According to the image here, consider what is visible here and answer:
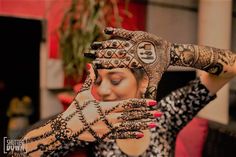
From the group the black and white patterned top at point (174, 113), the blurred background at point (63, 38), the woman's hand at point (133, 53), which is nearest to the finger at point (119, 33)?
the woman's hand at point (133, 53)

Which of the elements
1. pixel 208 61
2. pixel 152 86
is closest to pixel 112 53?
pixel 152 86

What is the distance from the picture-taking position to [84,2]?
77.2 inches

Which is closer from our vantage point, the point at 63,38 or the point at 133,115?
the point at 133,115

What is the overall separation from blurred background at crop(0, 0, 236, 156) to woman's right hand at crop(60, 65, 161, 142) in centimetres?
77

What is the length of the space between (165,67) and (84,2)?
1242 millimetres

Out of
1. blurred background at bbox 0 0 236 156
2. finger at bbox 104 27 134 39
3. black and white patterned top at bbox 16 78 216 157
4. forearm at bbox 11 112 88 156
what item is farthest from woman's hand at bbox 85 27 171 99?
blurred background at bbox 0 0 236 156

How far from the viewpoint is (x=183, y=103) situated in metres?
1.17

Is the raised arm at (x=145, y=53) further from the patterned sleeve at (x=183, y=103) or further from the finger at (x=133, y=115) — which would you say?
the patterned sleeve at (x=183, y=103)

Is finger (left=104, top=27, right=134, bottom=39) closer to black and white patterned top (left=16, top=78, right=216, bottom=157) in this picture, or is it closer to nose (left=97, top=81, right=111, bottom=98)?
nose (left=97, top=81, right=111, bottom=98)

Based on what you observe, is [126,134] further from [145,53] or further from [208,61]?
[208,61]

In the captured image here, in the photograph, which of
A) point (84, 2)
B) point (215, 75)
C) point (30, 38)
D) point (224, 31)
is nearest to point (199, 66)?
point (215, 75)

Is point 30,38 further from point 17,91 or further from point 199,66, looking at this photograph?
point 199,66

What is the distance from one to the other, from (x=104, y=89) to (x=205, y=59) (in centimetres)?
36

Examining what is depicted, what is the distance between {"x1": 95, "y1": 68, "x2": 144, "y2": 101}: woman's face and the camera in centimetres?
78
